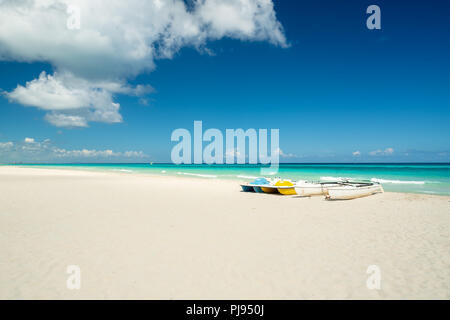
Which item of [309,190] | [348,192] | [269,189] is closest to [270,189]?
[269,189]

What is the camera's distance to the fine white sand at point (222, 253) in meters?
4.19

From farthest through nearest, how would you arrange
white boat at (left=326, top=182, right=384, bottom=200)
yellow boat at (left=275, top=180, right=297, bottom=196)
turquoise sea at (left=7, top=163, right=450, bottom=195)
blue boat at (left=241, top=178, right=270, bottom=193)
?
turquoise sea at (left=7, top=163, right=450, bottom=195) → blue boat at (left=241, top=178, right=270, bottom=193) → yellow boat at (left=275, top=180, right=297, bottom=196) → white boat at (left=326, top=182, right=384, bottom=200)

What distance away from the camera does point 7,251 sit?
5715 mm

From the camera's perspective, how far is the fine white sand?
4191 millimetres

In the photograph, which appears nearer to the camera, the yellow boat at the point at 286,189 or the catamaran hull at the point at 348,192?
the catamaran hull at the point at 348,192

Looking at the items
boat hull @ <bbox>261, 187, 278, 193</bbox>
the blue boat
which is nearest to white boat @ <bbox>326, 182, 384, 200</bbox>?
boat hull @ <bbox>261, 187, 278, 193</bbox>

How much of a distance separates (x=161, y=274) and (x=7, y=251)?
13.1 ft
